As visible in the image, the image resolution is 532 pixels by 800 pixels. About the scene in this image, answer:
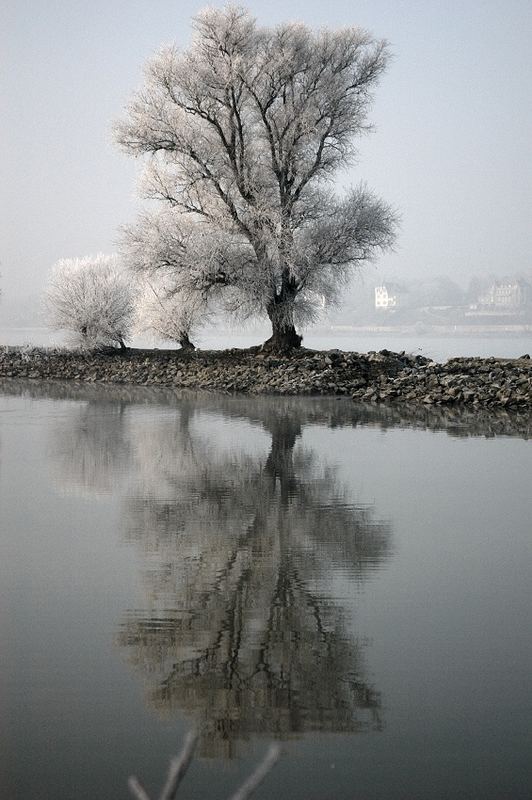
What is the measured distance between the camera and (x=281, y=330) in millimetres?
25781

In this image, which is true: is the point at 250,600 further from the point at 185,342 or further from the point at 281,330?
the point at 185,342

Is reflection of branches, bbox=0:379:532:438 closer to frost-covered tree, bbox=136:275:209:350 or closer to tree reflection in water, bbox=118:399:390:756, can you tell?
frost-covered tree, bbox=136:275:209:350

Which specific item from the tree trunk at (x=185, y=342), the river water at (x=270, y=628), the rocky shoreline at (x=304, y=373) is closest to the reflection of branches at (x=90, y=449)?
the river water at (x=270, y=628)

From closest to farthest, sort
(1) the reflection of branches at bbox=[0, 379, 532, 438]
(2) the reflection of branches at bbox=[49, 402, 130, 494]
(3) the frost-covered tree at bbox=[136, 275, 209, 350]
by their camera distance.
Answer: (2) the reflection of branches at bbox=[49, 402, 130, 494]
(1) the reflection of branches at bbox=[0, 379, 532, 438]
(3) the frost-covered tree at bbox=[136, 275, 209, 350]

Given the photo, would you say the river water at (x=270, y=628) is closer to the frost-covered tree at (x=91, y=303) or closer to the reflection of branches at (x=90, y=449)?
the reflection of branches at (x=90, y=449)

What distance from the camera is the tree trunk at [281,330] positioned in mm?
25453

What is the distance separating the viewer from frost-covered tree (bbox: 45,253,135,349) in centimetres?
2916

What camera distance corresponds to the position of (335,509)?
27.4 ft

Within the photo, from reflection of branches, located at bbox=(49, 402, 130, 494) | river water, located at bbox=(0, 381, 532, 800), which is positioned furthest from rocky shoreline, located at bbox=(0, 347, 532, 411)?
river water, located at bbox=(0, 381, 532, 800)

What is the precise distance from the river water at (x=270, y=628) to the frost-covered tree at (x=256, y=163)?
1458cm

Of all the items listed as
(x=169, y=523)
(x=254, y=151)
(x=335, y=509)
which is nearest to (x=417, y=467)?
(x=335, y=509)

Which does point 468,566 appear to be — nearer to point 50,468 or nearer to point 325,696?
point 325,696

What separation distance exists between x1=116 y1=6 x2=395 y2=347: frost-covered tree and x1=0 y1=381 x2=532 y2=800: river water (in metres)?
14.6

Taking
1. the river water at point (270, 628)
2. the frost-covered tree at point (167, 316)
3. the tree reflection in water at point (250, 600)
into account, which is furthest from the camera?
the frost-covered tree at point (167, 316)
